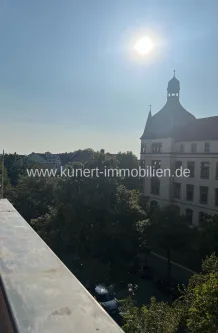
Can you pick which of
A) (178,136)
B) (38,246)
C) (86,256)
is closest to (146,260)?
(86,256)

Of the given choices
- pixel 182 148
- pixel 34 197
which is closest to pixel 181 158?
pixel 182 148

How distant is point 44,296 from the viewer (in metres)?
1.04

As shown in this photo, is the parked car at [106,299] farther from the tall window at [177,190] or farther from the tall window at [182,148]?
the tall window at [182,148]

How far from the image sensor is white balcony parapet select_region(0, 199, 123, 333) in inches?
33.9

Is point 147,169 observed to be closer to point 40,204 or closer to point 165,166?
point 165,166

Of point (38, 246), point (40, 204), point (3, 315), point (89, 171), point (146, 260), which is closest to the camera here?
point (3, 315)

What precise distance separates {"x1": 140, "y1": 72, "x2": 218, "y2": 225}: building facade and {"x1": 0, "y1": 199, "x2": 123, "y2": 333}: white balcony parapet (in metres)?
23.2

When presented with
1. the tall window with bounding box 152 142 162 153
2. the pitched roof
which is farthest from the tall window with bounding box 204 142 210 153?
the tall window with bounding box 152 142 162 153

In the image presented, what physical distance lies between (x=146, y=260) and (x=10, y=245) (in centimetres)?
1948

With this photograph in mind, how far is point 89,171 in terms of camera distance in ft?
46.8

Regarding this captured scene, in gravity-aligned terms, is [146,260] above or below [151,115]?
below

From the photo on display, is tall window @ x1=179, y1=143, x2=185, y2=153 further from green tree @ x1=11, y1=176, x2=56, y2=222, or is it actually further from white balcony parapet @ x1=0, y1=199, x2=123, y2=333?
white balcony parapet @ x1=0, y1=199, x2=123, y2=333

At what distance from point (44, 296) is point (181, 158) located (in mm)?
25787

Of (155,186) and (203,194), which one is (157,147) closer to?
(155,186)
